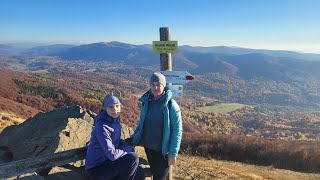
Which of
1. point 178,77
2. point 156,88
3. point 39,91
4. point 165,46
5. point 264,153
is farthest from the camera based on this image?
point 39,91

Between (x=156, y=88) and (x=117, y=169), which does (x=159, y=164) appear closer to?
(x=117, y=169)

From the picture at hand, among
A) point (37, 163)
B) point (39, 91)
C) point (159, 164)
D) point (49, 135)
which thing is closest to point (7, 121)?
point (49, 135)

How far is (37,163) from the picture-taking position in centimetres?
553

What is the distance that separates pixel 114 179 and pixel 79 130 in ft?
Answer: 7.85

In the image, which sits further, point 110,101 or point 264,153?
point 264,153

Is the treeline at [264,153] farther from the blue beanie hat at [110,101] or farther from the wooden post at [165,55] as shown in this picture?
the blue beanie hat at [110,101]

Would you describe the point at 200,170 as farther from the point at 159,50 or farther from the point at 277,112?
the point at 277,112

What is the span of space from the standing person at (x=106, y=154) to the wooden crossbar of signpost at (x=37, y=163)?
2.60 ft

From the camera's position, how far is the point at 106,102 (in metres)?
5.26

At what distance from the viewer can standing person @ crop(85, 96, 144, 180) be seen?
16.9 ft

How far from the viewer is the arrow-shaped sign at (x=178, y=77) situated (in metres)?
6.90

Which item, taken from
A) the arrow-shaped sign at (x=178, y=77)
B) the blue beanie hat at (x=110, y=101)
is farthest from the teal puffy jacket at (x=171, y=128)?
the arrow-shaped sign at (x=178, y=77)

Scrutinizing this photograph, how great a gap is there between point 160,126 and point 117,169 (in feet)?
2.94

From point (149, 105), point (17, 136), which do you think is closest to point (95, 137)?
point (149, 105)
